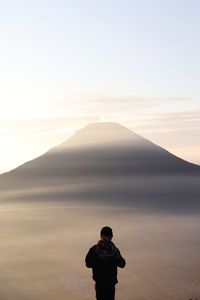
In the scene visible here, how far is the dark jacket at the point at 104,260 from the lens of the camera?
1633 centimetres

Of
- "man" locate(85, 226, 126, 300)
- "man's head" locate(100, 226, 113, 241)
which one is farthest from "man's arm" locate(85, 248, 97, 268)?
"man's head" locate(100, 226, 113, 241)

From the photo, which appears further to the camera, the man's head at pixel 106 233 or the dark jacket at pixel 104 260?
the dark jacket at pixel 104 260

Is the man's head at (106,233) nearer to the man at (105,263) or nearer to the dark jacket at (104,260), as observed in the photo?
the man at (105,263)

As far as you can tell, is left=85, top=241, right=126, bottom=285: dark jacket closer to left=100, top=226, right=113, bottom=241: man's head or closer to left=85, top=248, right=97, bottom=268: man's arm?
left=85, top=248, right=97, bottom=268: man's arm

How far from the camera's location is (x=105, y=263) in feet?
54.1

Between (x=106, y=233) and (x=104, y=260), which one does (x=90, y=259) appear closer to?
(x=104, y=260)

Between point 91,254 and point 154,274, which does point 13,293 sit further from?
point 91,254

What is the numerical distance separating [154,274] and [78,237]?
69914mm

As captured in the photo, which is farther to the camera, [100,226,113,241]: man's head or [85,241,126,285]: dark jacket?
[85,241,126,285]: dark jacket

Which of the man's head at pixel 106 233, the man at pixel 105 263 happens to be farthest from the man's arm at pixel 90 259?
the man's head at pixel 106 233

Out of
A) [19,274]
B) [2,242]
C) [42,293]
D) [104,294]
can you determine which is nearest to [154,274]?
[19,274]


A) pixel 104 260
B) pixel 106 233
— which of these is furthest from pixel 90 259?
pixel 106 233

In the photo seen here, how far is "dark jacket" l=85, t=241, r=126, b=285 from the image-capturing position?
16328 mm

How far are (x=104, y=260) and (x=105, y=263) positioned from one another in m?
0.10
